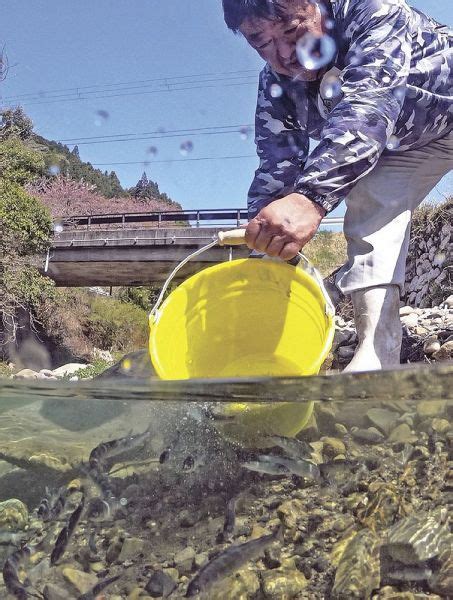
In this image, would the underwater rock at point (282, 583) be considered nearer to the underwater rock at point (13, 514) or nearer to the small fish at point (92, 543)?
the small fish at point (92, 543)

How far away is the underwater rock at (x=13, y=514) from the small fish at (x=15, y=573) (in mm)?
42

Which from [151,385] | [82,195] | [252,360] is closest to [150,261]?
[82,195]

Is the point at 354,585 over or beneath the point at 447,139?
beneath

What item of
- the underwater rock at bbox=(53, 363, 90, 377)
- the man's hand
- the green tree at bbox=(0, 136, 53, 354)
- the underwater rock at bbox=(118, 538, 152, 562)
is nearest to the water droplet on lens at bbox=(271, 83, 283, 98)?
the man's hand

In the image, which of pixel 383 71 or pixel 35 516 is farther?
pixel 383 71

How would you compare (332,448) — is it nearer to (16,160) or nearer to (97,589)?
(97,589)

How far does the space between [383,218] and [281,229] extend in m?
0.48

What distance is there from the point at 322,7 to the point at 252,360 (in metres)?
0.86

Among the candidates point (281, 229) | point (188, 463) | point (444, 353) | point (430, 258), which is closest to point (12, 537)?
→ point (188, 463)

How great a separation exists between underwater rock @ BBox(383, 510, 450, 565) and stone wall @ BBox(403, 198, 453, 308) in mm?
4108

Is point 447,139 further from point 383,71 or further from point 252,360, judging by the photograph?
point 252,360

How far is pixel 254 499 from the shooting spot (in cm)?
73

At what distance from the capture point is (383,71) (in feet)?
4.12

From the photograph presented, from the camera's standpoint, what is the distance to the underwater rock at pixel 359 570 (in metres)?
0.65
